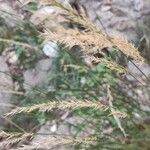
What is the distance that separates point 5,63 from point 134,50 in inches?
80.4

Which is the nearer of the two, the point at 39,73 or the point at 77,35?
the point at 77,35

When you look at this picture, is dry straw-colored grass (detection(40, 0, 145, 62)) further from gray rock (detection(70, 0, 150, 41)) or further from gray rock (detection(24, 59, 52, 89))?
gray rock (detection(24, 59, 52, 89))

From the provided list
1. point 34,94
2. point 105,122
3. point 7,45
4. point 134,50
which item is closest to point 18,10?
point 7,45

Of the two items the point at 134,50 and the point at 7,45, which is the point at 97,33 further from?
the point at 7,45

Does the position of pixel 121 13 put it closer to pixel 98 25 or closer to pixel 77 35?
Result: pixel 98 25

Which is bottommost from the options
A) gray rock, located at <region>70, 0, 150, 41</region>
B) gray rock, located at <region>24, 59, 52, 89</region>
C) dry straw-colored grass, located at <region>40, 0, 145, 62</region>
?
gray rock, located at <region>24, 59, 52, 89</region>

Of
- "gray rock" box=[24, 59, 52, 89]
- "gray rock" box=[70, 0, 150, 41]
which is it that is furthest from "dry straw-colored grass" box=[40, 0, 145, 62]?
"gray rock" box=[24, 59, 52, 89]

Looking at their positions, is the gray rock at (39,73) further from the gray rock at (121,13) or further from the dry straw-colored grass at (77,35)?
the dry straw-colored grass at (77,35)

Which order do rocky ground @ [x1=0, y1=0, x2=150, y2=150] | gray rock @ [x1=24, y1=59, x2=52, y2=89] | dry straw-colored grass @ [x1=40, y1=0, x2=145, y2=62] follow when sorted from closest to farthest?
1. dry straw-colored grass @ [x1=40, y1=0, x2=145, y2=62]
2. rocky ground @ [x1=0, y1=0, x2=150, y2=150]
3. gray rock @ [x1=24, y1=59, x2=52, y2=89]

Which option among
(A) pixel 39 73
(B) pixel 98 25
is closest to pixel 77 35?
(B) pixel 98 25

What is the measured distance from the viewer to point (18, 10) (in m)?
3.47

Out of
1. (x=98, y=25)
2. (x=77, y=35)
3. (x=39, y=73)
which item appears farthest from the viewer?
(x=39, y=73)

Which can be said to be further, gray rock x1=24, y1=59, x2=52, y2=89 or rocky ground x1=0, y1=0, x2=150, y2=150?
gray rock x1=24, y1=59, x2=52, y2=89

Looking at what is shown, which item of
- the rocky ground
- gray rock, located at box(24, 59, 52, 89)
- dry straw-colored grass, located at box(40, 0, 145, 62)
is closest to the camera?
dry straw-colored grass, located at box(40, 0, 145, 62)
